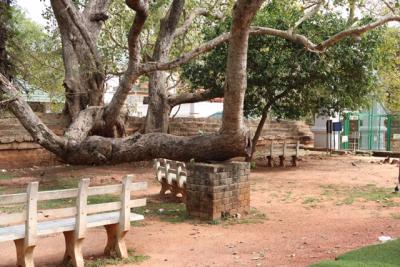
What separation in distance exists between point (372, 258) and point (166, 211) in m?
5.13

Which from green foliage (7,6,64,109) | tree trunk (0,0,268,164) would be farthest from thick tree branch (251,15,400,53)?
green foliage (7,6,64,109)

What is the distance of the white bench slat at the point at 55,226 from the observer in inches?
221

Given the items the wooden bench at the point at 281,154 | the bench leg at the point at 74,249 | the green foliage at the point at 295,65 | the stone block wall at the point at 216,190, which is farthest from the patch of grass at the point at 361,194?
the bench leg at the point at 74,249

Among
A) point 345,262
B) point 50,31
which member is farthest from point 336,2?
point 50,31

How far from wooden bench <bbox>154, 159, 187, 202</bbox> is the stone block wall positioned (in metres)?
1.24

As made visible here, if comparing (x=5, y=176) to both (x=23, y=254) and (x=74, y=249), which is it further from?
(x=23, y=254)

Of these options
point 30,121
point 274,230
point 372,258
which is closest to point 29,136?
point 30,121

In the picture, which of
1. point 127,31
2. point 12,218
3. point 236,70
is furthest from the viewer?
point 127,31

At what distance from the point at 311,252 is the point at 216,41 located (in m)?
5.87

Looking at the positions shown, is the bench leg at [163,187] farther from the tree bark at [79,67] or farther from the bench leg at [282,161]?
the bench leg at [282,161]

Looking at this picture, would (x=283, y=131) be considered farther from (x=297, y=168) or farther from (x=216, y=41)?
(x=216, y=41)

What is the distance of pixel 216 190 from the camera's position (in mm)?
9023

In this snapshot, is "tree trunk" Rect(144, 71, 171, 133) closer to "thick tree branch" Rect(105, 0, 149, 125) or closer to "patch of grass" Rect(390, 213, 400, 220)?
"thick tree branch" Rect(105, 0, 149, 125)

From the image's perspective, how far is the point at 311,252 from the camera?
22.6 ft
